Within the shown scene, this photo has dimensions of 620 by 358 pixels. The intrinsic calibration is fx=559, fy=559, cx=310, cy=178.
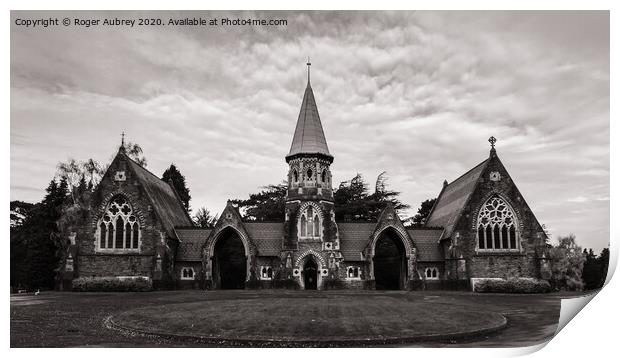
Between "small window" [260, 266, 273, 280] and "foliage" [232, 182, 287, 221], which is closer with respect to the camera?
"small window" [260, 266, 273, 280]

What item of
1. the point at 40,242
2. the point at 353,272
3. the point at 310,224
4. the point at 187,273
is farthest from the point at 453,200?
the point at 40,242

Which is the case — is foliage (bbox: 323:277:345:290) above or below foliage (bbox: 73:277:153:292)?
below

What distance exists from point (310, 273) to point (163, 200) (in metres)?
12.5

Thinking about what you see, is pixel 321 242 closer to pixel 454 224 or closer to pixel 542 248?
pixel 454 224

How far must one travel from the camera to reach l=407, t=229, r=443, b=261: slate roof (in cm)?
3825

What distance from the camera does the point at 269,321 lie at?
16.9 meters

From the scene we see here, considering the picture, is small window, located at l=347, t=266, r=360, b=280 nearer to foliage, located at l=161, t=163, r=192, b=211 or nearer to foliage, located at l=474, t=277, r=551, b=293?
foliage, located at l=474, t=277, r=551, b=293

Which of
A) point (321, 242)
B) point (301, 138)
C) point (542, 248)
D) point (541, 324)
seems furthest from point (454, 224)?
point (541, 324)

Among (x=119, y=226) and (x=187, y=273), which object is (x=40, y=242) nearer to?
(x=119, y=226)

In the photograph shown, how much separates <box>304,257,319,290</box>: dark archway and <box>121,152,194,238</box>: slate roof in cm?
943

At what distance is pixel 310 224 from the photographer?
3850cm

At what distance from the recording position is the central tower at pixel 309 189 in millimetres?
38062

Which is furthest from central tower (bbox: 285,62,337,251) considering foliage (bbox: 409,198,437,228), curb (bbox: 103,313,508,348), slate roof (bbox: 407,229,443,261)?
curb (bbox: 103,313,508,348)
